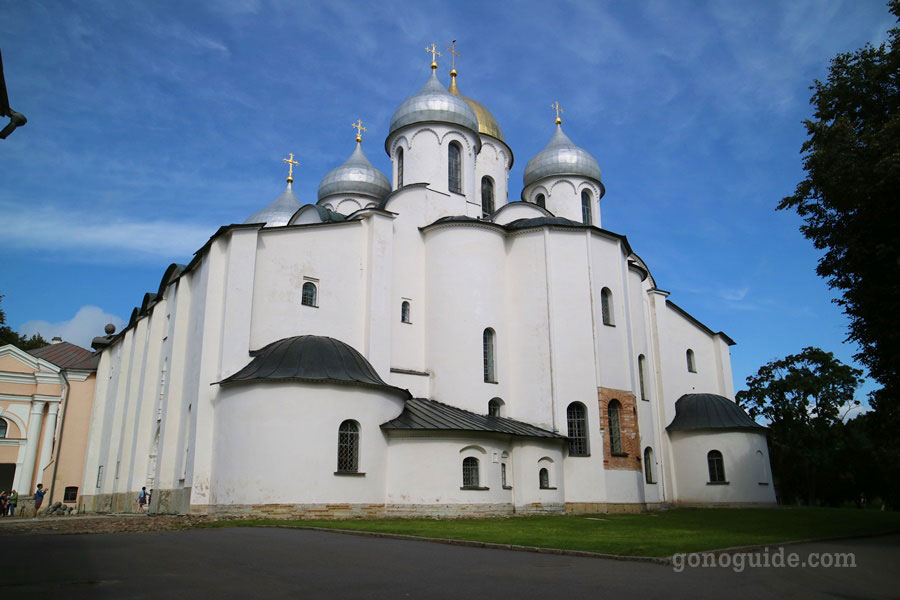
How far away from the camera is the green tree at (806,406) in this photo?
134 feet

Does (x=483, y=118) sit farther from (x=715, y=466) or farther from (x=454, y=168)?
(x=715, y=466)

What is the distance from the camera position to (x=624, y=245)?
28.1 m

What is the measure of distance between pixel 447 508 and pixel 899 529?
39.1 feet

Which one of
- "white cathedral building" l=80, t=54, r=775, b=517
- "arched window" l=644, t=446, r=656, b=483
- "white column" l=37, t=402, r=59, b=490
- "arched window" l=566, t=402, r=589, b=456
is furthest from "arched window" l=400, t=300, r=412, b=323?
"white column" l=37, t=402, r=59, b=490

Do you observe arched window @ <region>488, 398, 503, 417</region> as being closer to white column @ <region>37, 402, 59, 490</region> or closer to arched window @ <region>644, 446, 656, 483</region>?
arched window @ <region>644, 446, 656, 483</region>

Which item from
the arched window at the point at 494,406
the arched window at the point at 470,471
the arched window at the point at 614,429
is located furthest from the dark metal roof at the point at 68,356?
the arched window at the point at 614,429

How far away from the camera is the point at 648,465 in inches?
1070

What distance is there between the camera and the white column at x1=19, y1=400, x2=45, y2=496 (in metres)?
33.9

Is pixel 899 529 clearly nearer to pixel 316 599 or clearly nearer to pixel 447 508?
pixel 447 508

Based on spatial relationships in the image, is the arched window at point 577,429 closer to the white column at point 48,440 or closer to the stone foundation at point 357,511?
the stone foundation at point 357,511

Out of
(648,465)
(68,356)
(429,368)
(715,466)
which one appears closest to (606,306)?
(648,465)

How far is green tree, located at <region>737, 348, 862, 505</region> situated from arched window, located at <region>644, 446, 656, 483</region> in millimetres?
18074

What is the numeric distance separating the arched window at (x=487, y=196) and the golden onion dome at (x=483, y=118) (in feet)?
8.17

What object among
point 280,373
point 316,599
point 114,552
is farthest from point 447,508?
point 316,599
